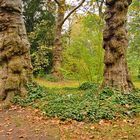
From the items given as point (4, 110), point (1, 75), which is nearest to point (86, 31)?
point (1, 75)

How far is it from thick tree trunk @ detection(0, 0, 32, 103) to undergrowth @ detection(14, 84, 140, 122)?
659 millimetres

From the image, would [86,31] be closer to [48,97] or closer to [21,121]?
[48,97]

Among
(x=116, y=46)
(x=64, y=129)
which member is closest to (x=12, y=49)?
(x=116, y=46)

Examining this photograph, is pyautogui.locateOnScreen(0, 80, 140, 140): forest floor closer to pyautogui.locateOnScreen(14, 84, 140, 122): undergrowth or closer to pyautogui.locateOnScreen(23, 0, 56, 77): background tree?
pyautogui.locateOnScreen(14, 84, 140, 122): undergrowth

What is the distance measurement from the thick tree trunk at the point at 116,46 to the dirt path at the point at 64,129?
2474mm

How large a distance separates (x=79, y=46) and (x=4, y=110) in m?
5.73

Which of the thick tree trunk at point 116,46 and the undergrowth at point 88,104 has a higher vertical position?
the thick tree trunk at point 116,46

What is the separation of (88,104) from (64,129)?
1.51 m

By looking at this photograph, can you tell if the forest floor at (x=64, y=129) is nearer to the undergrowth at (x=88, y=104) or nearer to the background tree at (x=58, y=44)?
the undergrowth at (x=88, y=104)

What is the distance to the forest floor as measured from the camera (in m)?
7.64

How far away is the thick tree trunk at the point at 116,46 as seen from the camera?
1127 cm

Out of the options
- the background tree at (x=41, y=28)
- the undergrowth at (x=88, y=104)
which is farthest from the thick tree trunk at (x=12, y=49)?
the background tree at (x=41, y=28)

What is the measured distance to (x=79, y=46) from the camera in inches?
599

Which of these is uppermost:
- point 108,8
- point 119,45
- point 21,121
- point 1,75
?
point 108,8
